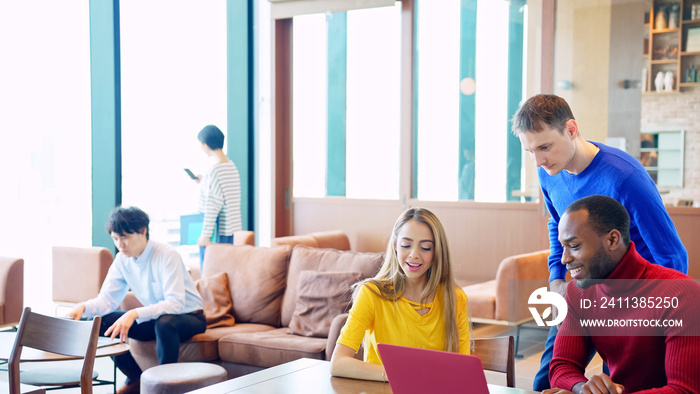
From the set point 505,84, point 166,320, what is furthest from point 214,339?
point 505,84

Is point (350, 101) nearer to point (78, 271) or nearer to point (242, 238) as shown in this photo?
point (242, 238)

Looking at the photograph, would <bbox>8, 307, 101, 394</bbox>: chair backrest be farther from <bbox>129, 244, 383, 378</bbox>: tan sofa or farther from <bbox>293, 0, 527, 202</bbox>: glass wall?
<bbox>293, 0, 527, 202</bbox>: glass wall

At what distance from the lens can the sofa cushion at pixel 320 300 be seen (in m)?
3.94

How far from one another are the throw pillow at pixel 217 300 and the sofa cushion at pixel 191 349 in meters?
0.18

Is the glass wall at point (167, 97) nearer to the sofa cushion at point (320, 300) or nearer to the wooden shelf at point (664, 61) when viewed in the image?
the sofa cushion at point (320, 300)

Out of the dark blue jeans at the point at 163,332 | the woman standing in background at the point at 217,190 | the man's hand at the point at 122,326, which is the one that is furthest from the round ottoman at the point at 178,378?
the woman standing in background at the point at 217,190

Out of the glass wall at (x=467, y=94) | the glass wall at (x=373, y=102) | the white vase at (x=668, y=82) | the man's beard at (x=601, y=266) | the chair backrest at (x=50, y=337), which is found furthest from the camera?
the glass wall at (x=373, y=102)

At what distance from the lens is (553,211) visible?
2.44m

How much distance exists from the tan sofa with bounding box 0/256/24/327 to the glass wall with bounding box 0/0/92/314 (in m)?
0.46

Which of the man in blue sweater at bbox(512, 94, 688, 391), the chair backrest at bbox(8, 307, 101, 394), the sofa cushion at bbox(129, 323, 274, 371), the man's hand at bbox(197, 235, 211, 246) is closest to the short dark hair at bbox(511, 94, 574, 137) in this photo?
the man in blue sweater at bbox(512, 94, 688, 391)

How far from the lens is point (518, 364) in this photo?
4.58m

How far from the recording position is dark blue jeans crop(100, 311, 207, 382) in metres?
3.73

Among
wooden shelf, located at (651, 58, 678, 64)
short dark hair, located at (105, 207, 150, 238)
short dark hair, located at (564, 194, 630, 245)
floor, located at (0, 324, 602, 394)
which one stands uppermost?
wooden shelf, located at (651, 58, 678, 64)

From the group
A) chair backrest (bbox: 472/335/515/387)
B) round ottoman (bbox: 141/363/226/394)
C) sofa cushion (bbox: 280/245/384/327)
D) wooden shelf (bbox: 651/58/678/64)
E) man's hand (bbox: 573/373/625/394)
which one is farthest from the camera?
wooden shelf (bbox: 651/58/678/64)
